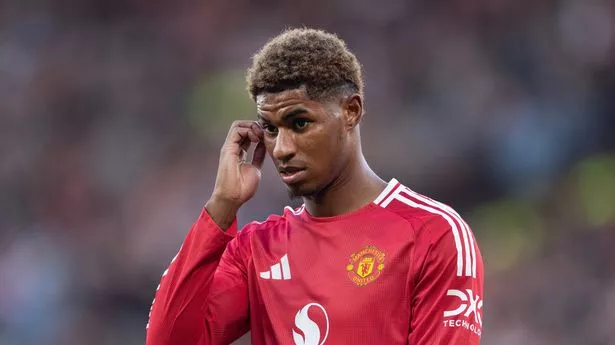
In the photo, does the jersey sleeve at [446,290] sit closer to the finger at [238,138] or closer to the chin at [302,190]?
the chin at [302,190]

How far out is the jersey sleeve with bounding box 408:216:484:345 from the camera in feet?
10.1

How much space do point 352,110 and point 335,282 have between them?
1.94ft

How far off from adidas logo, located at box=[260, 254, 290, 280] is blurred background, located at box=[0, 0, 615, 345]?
12.1 ft

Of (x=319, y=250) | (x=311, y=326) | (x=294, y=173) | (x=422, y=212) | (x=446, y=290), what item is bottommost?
(x=311, y=326)

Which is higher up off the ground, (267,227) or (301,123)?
(301,123)

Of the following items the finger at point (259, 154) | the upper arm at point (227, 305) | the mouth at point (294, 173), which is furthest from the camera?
the finger at point (259, 154)

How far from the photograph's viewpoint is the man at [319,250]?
314cm

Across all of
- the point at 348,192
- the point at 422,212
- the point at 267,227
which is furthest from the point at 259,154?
the point at 422,212

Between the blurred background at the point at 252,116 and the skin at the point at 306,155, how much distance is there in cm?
367

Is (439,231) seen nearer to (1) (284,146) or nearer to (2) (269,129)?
(1) (284,146)

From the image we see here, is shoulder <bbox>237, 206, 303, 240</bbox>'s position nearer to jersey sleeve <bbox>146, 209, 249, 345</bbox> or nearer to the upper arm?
the upper arm

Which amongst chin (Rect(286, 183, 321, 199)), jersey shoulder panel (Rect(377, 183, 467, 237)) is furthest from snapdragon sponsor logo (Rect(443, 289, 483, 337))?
chin (Rect(286, 183, 321, 199))

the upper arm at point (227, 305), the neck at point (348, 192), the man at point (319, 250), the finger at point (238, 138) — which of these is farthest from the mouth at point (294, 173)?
the upper arm at point (227, 305)

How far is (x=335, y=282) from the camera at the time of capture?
10.7ft
